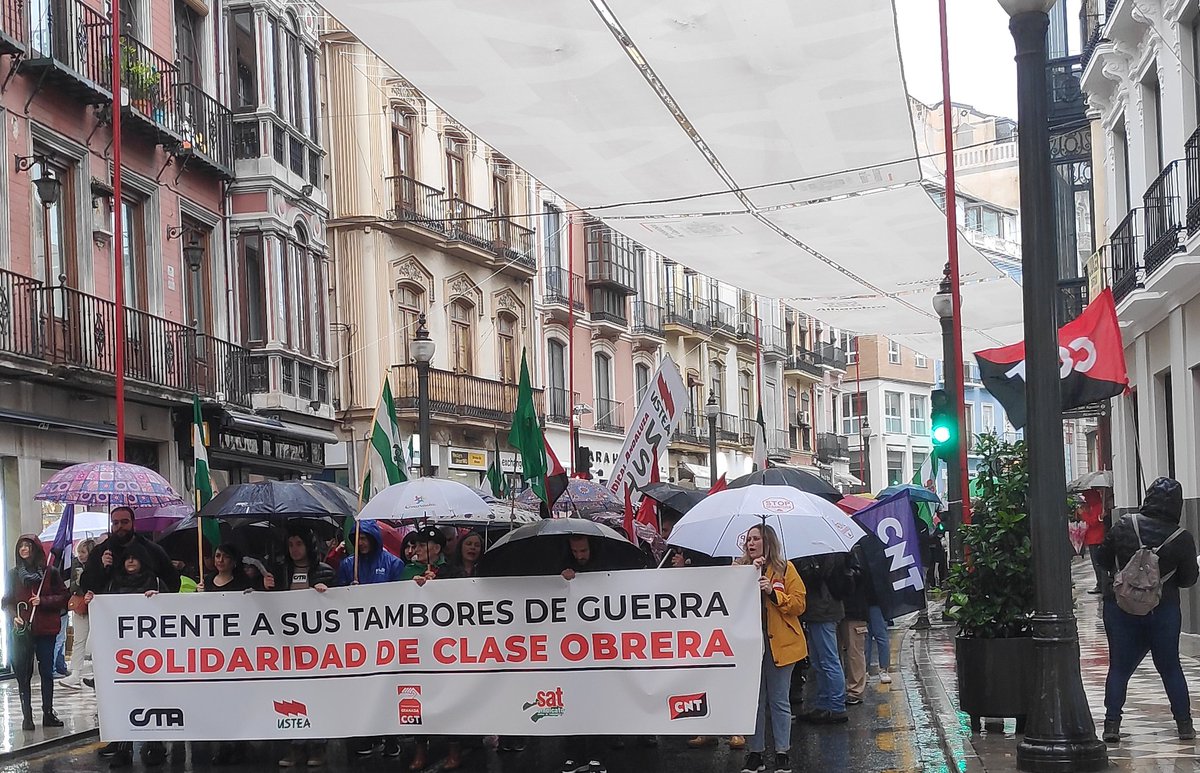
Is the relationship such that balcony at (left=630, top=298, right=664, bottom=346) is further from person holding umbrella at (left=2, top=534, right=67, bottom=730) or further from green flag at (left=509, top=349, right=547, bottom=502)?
green flag at (left=509, top=349, right=547, bottom=502)

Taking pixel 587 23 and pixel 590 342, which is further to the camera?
pixel 590 342

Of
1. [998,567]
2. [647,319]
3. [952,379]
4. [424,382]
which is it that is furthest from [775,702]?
[647,319]

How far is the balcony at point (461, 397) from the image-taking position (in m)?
36.0

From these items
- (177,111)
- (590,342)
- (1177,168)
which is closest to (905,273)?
(1177,168)

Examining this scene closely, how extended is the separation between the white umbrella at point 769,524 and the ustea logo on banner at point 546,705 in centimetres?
145

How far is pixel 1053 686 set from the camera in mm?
9492

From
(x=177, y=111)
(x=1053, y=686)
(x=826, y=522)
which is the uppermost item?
(x=177, y=111)

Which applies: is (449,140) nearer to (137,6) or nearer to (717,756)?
(137,6)

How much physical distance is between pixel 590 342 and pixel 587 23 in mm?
38625

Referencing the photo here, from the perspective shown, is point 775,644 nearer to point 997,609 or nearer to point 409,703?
point 997,609

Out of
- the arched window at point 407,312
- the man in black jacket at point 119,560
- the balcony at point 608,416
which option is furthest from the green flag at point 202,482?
the balcony at point 608,416

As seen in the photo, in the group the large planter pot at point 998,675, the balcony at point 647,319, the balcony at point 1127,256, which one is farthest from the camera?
the balcony at point 647,319

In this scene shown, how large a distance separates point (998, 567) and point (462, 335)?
30.3m

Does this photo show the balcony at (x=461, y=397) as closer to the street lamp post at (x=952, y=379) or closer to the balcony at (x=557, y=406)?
the balcony at (x=557, y=406)
